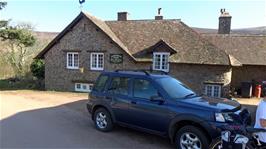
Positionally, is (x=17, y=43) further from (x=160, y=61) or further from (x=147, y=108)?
(x=147, y=108)

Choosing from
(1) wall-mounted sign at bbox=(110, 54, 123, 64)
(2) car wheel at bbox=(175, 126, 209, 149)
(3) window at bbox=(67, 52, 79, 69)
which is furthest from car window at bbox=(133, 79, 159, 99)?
(3) window at bbox=(67, 52, 79, 69)

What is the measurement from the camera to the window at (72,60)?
20011mm

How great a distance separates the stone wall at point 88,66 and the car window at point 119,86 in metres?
10.5

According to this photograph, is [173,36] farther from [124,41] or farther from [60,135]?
[60,135]

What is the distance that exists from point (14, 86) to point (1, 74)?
16.9 ft

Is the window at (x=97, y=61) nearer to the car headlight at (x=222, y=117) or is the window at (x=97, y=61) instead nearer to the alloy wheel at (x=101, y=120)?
the alloy wheel at (x=101, y=120)

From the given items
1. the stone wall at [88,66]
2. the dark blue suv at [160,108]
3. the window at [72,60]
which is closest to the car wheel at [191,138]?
the dark blue suv at [160,108]

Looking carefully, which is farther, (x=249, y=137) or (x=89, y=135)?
(x=89, y=135)

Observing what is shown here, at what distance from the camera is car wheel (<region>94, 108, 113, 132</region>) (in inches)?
312

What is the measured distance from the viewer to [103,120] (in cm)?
809

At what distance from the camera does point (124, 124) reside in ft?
24.6

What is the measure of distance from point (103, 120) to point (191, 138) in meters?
3.04

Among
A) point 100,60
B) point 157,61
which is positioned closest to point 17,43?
point 100,60

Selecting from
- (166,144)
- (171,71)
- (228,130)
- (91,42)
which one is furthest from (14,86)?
(228,130)
